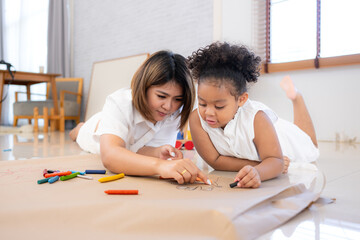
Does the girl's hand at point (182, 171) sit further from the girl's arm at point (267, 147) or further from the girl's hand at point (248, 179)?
the girl's arm at point (267, 147)

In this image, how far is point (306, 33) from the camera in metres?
2.81

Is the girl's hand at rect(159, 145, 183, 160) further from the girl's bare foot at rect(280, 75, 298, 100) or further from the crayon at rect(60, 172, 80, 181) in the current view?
the girl's bare foot at rect(280, 75, 298, 100)

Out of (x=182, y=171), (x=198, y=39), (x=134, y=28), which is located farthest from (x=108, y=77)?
(x=182, y=171)

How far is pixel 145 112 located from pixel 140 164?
0.90 feet

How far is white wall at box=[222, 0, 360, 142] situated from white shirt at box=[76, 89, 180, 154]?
162 cm

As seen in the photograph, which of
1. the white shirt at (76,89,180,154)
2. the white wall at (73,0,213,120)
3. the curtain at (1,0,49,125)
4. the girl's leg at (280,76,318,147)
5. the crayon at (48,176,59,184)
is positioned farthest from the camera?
the curtain at (1,0,49,125)

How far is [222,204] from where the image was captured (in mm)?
647

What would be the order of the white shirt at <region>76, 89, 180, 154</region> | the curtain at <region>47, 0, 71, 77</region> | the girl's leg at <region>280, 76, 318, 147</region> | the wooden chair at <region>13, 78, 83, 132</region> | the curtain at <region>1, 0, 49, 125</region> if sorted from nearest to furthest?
1. the white shirt at <region>76, 89, 180, 154</region>
2. the girl's leg at <region>280, 76, 318, 147</region>
3. the wooden chair at <region>13, 78, 83, 132</region>
4. the curtain at <region>47, 0, 71, 77</region>
5. the curtain at <region>1, 0, 49, 125</region>

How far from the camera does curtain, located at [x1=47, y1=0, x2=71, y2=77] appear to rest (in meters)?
4.87

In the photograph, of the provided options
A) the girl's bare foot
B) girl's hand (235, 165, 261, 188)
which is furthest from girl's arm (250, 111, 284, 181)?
the girl's bare foot

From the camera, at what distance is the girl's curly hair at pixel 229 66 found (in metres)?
0.99

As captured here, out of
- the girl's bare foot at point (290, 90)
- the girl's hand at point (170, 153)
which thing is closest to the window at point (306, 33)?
the girl's bare foot at point (290, 90)

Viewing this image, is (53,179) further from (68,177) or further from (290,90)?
(290,90)

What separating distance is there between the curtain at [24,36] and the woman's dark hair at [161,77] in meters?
4.44
